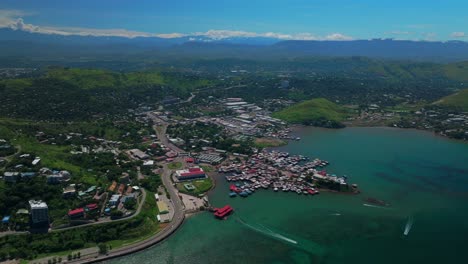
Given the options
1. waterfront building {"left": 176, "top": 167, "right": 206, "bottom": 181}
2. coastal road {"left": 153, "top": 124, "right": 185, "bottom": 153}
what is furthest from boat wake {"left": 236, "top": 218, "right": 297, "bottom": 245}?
coastal road {"left": 153, "top": 124, "right": 185, "bottom": 153}

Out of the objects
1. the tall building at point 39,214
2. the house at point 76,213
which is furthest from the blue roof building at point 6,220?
the house at point 76,213

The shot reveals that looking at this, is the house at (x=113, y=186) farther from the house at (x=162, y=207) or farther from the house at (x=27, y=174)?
the house at (x=27, y=174)

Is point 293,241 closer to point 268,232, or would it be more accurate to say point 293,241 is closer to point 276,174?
point 268,232

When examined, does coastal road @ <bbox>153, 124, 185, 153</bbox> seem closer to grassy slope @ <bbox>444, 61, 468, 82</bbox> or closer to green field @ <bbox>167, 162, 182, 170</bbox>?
green field @ <bbox>167, 162, 182, 170</bbox>

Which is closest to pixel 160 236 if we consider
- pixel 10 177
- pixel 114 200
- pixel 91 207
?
pixel 114 200

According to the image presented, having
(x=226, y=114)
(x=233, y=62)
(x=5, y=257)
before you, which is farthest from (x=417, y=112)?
(x=233, y=62)
